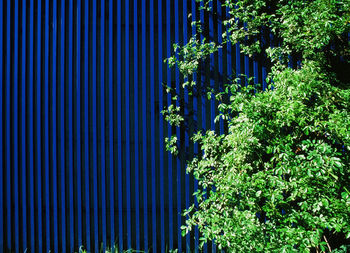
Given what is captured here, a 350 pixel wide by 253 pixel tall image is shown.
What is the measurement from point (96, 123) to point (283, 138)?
2199 mm

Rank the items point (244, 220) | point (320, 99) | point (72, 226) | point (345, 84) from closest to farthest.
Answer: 1. point (244, 220)
2. point (320, 99)
3. point (345, 84)
4. point (72, 226)

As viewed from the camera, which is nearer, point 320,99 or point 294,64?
point 320,99

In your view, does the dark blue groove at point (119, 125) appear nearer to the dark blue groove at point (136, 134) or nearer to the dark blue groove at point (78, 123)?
the dark blue groove at point (136, 134)

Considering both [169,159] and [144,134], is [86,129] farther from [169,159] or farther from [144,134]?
[169,159]

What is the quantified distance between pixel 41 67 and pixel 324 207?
362 cm

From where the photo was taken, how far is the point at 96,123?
4.08m

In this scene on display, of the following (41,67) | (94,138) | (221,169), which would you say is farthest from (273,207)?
(41,67)

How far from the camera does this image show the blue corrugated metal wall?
4.05 m

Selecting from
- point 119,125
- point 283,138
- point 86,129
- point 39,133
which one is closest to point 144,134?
point 119,125

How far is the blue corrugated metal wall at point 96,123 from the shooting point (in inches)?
159

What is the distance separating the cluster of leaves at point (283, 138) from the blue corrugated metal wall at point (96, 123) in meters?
0.23

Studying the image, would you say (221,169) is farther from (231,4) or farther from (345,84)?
(231,4)

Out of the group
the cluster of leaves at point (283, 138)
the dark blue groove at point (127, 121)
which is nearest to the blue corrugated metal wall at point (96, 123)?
the dark blue groove at point (127, 121)

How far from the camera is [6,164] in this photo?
13.6ft
